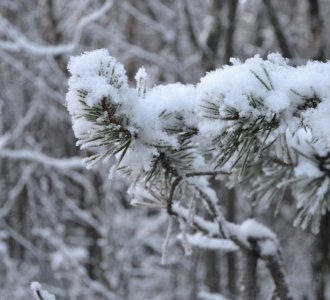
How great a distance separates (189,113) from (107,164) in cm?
239

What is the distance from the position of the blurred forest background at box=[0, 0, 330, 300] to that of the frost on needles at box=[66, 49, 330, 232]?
68.8 inches

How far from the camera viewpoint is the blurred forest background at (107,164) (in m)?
3.33

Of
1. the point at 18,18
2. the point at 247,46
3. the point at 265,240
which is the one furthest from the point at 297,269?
the point at 265,240

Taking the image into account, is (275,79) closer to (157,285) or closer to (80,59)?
(80,59)

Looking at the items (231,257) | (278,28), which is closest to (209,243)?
(278,28)

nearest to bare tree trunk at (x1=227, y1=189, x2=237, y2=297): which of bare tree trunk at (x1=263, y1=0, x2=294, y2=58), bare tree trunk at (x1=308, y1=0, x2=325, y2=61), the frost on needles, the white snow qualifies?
bare tree trunk at (x1=263, y1=0, x2=294, y2=58)

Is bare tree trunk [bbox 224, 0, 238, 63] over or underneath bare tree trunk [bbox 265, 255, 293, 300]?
over

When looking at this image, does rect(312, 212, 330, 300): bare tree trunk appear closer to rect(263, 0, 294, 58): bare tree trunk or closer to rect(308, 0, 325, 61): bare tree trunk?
rect(308, 0, 325, 61): bare tree trunk

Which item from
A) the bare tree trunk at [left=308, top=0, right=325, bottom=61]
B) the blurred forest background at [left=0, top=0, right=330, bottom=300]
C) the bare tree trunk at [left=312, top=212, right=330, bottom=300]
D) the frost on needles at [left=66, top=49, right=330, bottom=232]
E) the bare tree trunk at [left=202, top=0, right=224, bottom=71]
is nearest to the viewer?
the frost on needles at [left=66, top=49, right=330, bottom=232]

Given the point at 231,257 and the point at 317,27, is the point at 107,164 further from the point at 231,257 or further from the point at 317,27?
the point at 231,257

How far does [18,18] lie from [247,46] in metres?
3.14

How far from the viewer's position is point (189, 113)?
2.81ft

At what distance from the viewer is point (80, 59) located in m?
0.71

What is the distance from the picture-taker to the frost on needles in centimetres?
71
